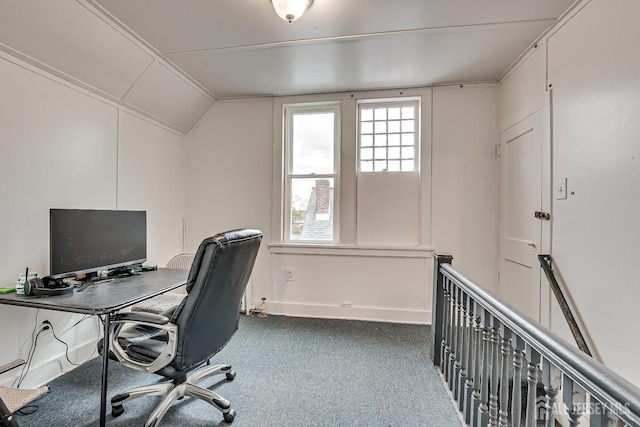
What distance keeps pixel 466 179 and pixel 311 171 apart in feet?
5.64

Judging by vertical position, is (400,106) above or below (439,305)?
above

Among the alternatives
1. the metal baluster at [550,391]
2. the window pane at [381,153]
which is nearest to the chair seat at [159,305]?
the metal baluster at [550,391]

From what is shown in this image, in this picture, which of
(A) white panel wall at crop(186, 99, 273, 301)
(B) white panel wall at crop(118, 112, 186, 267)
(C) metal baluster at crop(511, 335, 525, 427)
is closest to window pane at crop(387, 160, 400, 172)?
(A) white panel wall at crop(186, 99, 273, 301)

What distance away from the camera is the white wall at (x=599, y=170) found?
1395 mm

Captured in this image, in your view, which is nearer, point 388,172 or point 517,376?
point 517,376

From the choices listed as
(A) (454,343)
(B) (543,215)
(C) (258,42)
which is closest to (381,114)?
(C) (258,42)

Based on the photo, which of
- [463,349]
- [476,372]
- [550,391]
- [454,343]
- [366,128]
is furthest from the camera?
[366,128]

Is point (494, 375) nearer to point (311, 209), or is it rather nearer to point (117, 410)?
point (117, 410)

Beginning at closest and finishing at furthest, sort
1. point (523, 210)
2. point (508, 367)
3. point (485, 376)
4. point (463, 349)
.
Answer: point (508, 367)
point (485, 376)
point (463, 349)
point (523, 210)

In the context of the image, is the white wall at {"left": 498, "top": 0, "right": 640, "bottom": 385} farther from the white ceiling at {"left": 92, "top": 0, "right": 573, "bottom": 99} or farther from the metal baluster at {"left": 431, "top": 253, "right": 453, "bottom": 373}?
the metal baluster at {"left": 431, "top": 253, "right": 453, "bottom": 373}

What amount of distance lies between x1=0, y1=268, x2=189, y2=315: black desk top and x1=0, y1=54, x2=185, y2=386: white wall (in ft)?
1.25

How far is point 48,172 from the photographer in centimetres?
193

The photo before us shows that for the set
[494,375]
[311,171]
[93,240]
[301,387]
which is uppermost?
[311,171]

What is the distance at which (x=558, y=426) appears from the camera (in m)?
1.78
